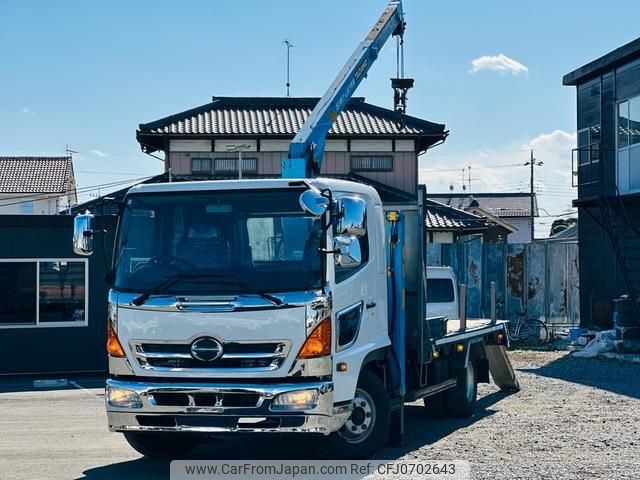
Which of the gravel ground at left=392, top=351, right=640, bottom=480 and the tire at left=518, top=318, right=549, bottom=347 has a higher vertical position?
the tire at left=518, top=318, right=549, bottom=347

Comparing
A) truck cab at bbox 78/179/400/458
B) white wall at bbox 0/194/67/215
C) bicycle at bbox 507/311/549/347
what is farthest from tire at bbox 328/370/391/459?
white wall at bbox 0/194/67/215

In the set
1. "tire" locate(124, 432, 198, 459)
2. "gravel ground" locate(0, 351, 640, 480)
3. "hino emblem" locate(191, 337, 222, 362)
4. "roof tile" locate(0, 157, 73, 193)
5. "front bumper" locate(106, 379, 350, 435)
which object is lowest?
"gravel ground" locate(0, 351, 640, 480)

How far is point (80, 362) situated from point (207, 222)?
33.5 feet

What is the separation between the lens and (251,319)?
26.6 ft

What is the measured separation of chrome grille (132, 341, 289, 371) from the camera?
8.14 meters

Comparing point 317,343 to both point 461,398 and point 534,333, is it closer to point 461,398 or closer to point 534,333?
point 461,398

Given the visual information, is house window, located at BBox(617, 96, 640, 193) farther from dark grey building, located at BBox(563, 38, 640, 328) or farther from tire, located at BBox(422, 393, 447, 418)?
tire, located at BBox(422, 393, 447, 418)

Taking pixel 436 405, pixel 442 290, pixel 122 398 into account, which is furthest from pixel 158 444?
pixel 442 290

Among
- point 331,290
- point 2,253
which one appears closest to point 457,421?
point 331,290

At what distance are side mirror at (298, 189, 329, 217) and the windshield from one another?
0.60 feet

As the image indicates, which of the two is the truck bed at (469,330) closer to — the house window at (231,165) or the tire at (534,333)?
the tire at (534,333)

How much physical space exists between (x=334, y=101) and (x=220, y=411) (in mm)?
7318

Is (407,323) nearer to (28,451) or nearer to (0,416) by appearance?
(28,451)

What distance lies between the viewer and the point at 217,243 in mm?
8516
